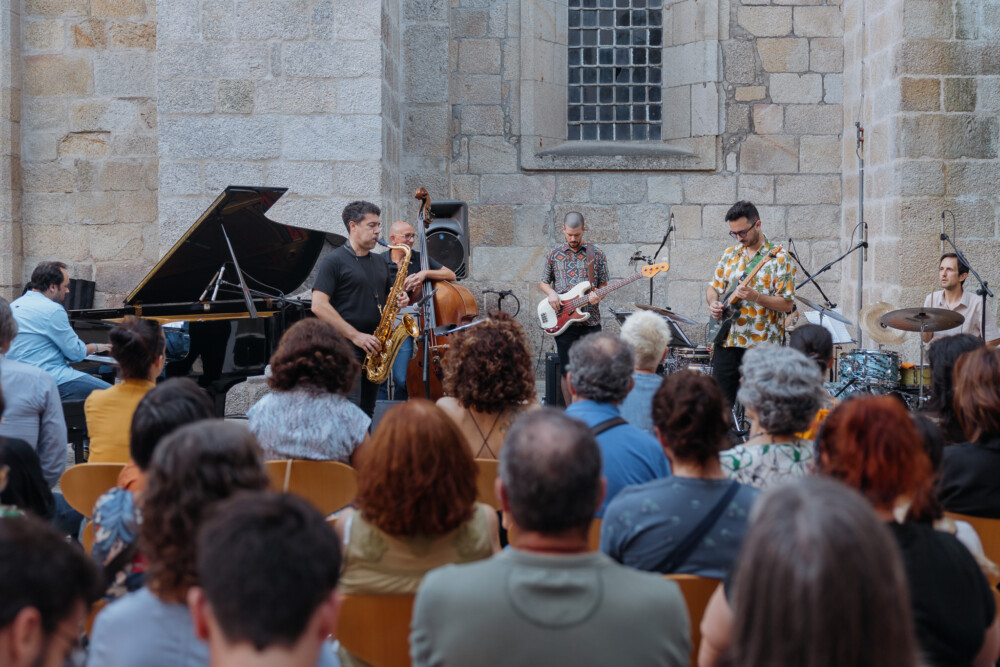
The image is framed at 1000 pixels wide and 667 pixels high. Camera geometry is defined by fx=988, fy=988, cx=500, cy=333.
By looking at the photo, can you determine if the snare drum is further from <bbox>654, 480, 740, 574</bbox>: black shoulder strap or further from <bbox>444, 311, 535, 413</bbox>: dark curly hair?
<bbox>654, 480, 740, 574</bbox>: black shoulder strap

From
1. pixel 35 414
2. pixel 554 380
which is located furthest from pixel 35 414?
pixel 554 380

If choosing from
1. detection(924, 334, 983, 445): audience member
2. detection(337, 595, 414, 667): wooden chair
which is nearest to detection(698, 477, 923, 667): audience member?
detection(337, 595, 414, 667): wooden chair

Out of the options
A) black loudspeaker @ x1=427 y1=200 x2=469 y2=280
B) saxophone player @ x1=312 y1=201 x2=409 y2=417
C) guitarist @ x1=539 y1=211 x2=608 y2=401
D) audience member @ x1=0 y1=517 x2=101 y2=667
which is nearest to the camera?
audience member @ x1=0 y1=517 x2=101 y2=667

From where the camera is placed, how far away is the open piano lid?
18.0 ft

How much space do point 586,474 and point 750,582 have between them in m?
0.64

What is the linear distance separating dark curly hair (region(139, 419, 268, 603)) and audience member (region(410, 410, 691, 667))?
408 millimetres

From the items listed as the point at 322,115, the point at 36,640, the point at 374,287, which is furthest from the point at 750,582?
the point at 322,115

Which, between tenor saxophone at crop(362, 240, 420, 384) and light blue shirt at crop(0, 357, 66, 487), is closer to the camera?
light blue shirt at crop(0, 357, 66, 487)

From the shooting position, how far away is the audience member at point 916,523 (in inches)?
70.3

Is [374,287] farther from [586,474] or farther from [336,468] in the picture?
[586,474]

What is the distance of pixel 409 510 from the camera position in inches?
80.7

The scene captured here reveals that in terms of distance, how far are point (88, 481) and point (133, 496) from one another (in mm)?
813

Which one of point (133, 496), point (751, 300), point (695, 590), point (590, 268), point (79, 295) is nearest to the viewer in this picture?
point (695, 590)

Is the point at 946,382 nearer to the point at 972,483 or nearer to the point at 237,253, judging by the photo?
the point at 972,483
